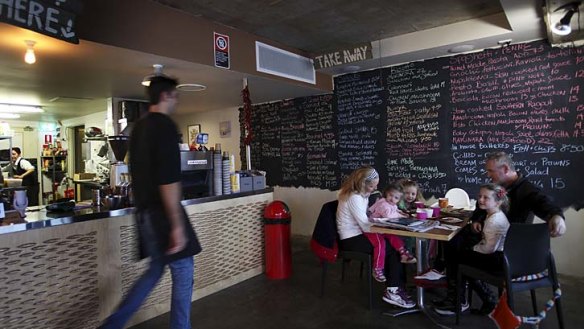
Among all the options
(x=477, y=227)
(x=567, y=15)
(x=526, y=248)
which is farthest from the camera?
(x=477, y=227)

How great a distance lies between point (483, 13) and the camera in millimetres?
3223

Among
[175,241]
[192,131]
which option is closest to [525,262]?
[175,241]

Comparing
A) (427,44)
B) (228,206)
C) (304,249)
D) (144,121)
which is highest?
(427,44)

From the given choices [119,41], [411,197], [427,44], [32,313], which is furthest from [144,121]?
[427,44]

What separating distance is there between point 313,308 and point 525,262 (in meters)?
1.48

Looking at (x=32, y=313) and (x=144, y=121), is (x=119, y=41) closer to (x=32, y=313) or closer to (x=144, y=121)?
(x=144, y=121)

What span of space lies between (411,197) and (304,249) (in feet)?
5.38

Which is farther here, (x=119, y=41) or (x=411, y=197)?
(x=411, y=197)

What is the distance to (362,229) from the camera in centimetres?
278

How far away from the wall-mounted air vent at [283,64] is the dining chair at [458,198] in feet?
6.62

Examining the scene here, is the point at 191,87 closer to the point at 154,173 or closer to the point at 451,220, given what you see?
the point at 154,173

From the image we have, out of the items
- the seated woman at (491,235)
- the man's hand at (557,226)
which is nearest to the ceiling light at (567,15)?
the seated woman at (491,235)

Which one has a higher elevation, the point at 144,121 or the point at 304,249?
the point at 144,121

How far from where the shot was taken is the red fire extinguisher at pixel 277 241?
11.2 ft
